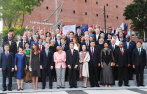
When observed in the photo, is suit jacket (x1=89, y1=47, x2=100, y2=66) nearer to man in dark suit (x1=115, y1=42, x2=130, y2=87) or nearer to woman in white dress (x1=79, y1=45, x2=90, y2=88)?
woman in white dress (x1=79, y1=45, x2=90, y2=88)

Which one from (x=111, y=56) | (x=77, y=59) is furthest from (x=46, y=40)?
(x=111, y=56)

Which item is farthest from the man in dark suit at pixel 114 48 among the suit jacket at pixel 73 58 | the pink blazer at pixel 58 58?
the pink blazer at pixel 58 58

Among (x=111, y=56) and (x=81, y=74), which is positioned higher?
(x=111, y=56)

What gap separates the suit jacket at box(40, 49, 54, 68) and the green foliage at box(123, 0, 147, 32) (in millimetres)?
37257

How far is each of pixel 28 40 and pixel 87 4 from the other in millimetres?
52423

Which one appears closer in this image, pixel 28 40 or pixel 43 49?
pixel 43 49

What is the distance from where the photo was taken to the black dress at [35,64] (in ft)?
35.4

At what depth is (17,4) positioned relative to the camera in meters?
25.9

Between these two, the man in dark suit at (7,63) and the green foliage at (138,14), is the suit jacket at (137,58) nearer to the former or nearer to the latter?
the man in dark suit at (7,63)

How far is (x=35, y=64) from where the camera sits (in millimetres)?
10875

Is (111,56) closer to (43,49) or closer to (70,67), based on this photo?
(70,67)

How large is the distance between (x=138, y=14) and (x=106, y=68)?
38.4 m

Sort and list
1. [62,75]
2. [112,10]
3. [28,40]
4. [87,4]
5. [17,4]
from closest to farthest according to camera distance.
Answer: [62,75] < [28,40] < [17,4] < [87,4] < [112,10]

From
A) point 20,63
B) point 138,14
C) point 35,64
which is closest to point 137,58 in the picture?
point 35,64
